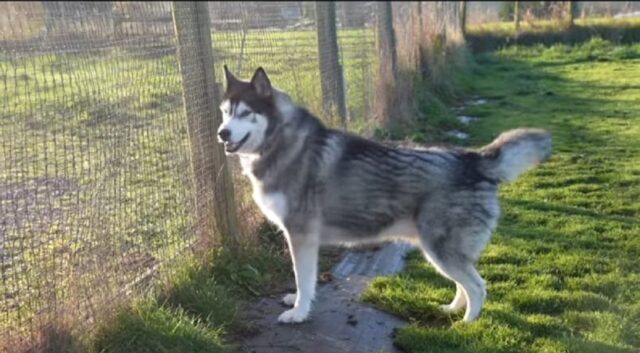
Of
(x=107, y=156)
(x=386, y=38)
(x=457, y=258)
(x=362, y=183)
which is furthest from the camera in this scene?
(x=386, y=38)

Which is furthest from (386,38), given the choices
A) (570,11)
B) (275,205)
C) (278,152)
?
(570,11)

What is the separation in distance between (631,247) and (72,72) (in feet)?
12.2

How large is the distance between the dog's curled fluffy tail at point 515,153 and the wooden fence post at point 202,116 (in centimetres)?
176

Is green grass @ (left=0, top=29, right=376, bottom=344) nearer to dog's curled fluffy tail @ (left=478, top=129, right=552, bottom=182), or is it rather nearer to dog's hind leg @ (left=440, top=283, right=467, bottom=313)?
dog's hind leg @ (left=440, top=283, right=467, bottom=313)

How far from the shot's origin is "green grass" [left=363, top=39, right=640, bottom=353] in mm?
3705

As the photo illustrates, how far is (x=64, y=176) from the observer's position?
3.62 metres

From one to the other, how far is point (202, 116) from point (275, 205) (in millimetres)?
879

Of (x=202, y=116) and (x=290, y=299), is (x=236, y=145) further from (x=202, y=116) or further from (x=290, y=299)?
(x=290, y=299)

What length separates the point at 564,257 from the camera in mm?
4684

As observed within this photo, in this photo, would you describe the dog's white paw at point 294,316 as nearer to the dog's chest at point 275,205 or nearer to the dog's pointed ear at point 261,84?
the dog's chest at point 275,205

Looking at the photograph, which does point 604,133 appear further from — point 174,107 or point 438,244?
point 174,107

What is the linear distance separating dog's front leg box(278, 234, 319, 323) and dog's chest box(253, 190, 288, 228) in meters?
0.13

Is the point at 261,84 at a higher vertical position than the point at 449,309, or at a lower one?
higher

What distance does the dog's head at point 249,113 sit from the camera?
3.89 m
